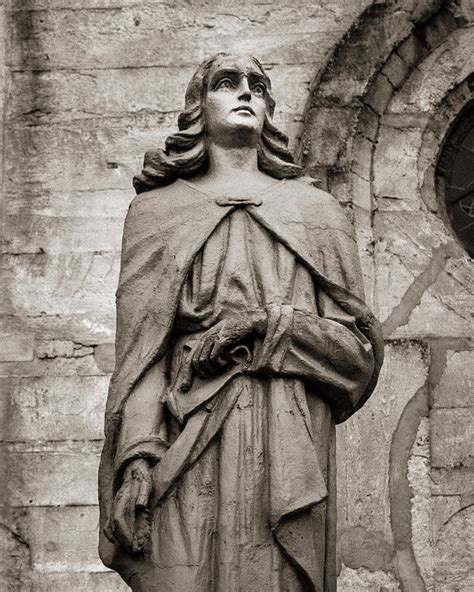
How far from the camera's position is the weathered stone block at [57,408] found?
1150cm

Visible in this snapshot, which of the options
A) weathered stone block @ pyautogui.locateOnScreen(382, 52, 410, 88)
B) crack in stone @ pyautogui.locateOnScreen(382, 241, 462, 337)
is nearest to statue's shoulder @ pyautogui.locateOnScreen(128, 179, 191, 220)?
crack in stone @ pyautogui.locateOnScreen(382, 241, 462, 337)

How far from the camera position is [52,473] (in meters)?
11.4

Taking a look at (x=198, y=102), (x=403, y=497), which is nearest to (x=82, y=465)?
(x=403, y=497)

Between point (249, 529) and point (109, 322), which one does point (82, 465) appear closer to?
point (109, 322)

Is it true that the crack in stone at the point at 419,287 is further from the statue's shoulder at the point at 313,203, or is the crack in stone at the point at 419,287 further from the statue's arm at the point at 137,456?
the statue's arm at the point at 137,456

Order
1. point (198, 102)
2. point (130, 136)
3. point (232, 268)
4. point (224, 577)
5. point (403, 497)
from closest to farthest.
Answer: point (224, 577) → point (232, 268) → point (198, 102) → point (403, 497) → point (130, 136)

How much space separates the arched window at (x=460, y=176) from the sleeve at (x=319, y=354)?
3.51m

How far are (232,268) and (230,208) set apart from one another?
30cm

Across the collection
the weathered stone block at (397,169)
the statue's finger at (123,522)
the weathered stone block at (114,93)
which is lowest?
the statue's finger at (123,522)

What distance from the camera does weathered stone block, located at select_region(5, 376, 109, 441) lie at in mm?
11500

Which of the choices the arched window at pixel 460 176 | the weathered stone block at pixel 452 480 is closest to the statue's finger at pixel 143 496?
the weathered stone block at pixel 452 480

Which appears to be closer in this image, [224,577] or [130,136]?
[224,577]

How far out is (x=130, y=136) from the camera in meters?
12.1

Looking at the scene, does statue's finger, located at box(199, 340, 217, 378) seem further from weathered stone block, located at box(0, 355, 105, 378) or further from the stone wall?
weathered stone block, located at box(0, 355, 105, 378)
